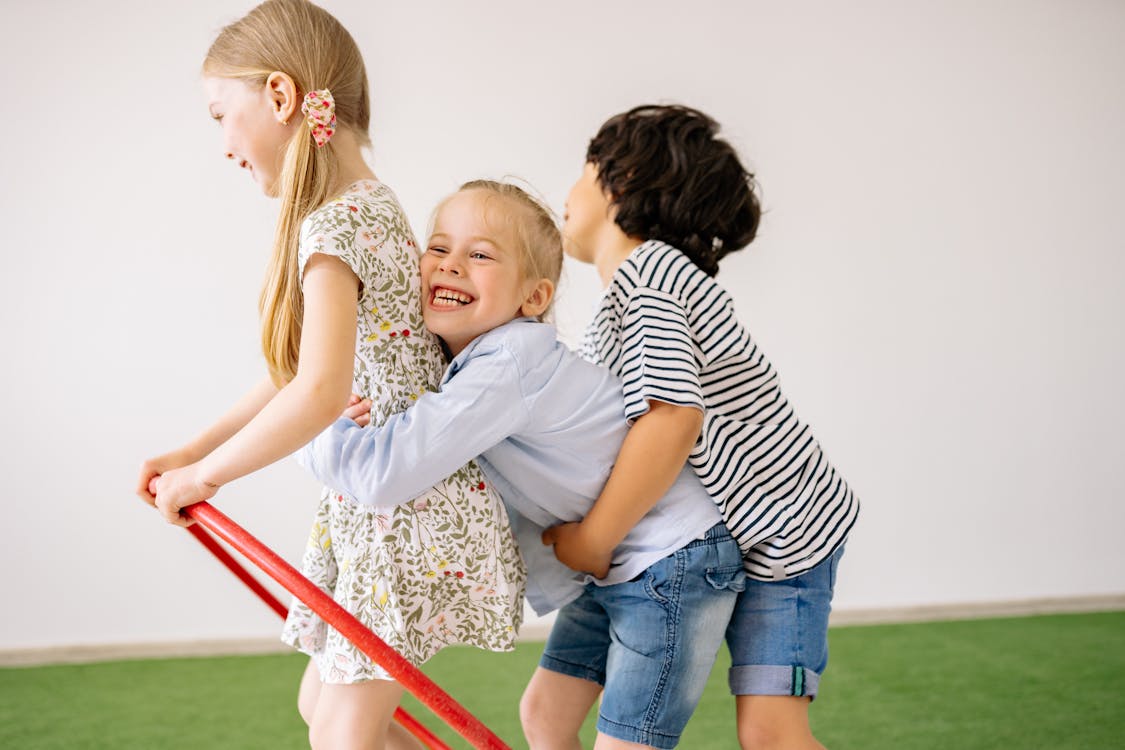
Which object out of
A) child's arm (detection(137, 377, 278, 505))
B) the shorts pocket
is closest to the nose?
child's arm (detection(137, 377, 278, 505))

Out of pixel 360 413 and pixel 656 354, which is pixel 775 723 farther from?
pixel 360 413

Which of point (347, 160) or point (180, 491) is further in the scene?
point (347, 160)

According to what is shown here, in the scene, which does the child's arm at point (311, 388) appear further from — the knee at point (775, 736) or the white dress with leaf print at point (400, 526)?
the knee at point (775, 736)

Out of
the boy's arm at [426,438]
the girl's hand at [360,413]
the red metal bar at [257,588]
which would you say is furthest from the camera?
the red metal bar at [257,588]

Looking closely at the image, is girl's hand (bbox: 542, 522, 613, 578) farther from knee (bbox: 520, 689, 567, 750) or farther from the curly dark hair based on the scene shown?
the curly dark hair

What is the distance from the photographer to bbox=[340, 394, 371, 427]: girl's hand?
59.4 inches

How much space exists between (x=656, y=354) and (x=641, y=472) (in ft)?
0.57

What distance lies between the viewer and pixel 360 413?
1.52 metres

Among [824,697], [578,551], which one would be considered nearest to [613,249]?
[578,551]

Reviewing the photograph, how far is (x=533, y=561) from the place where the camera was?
5.58 ft

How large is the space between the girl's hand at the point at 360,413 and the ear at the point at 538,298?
0.27 meters

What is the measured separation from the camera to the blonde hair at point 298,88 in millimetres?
1502

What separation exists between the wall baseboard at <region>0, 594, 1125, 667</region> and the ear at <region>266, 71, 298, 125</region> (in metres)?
2.55

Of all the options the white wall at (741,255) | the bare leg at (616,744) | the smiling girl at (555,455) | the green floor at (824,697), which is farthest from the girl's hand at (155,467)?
the white wall at (741,255)
